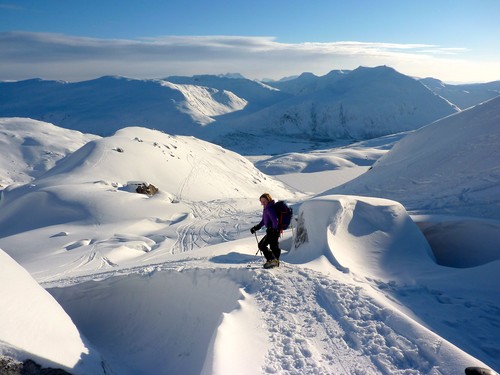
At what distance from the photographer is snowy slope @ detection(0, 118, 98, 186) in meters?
49.9

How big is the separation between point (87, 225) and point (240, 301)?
46.3 ft

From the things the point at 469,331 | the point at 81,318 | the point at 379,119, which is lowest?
the point at 379,119

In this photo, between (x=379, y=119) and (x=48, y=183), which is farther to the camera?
(x=379, y=119)

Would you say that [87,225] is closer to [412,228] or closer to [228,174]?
[412,228]

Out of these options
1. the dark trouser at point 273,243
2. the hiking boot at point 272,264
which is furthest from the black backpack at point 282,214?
the hiking boot at point 272,264

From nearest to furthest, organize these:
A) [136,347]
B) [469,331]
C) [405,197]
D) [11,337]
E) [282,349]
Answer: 1. [11,337]
2. [282,349]
3. [469,331]
4. [136,347]
5. [405,197]

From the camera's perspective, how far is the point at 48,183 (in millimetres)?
24656

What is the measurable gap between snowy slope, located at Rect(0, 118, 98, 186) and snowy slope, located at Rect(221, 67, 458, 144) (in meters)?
95.9

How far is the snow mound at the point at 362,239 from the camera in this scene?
7.99 m

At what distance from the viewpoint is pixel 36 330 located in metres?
5.17

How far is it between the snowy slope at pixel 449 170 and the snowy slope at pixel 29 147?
41664mm

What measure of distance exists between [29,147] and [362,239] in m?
58.7

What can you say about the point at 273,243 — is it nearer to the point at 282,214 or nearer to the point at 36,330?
the point at 282,214

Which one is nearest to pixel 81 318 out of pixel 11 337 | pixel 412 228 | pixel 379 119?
pixel 11 337
